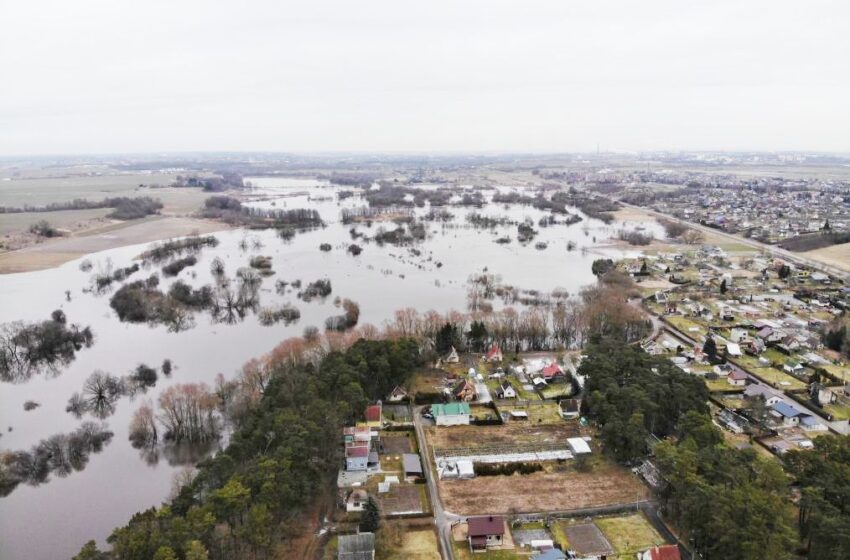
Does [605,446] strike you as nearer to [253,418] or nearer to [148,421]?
[253,418]

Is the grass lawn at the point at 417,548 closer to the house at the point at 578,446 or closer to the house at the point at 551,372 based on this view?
the house at the point at 578,446

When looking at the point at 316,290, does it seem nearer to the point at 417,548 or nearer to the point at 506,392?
the point at 506,392

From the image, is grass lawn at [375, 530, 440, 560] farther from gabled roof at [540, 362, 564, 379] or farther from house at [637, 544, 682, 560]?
gabled roof at [540, 362, 564, 379]

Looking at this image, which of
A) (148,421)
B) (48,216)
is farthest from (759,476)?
(48,216)

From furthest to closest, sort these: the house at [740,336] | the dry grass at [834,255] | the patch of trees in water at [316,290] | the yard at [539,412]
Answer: the dry grass at [834,255] < the patch of trees in water at [316,290] < the house at [740,336] < the yard at [539,412]

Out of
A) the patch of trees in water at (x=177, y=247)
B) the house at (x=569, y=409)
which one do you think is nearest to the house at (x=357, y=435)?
the house at (x=569, y=409)

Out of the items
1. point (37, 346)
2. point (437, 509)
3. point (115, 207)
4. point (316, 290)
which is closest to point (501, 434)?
point (437, 509)
